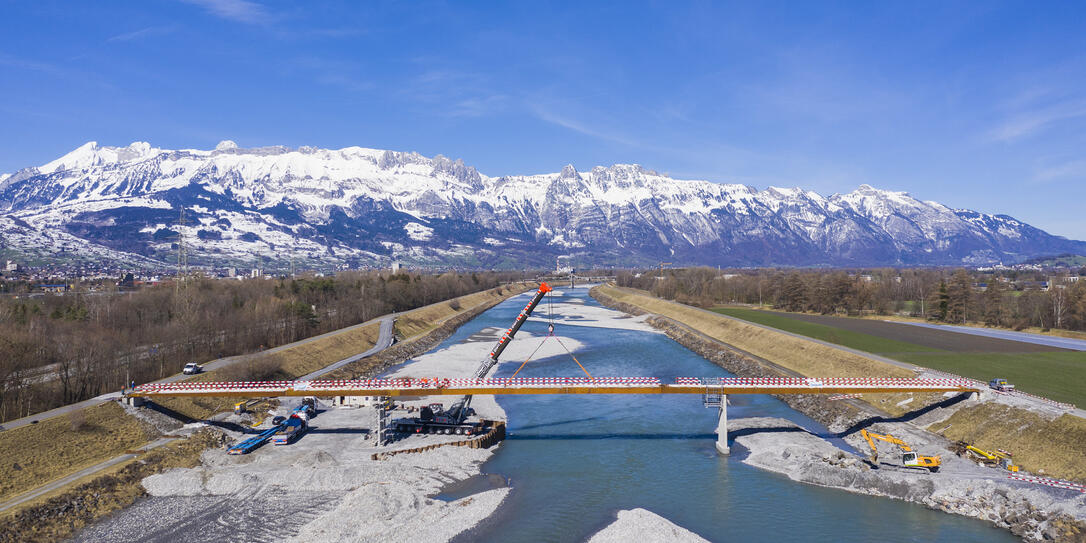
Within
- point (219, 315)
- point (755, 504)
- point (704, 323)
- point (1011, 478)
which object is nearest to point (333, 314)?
point (219, 315)

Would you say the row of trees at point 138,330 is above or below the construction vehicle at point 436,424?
above

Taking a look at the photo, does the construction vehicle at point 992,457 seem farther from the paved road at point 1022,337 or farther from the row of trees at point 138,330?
the row of trees at point 138,330

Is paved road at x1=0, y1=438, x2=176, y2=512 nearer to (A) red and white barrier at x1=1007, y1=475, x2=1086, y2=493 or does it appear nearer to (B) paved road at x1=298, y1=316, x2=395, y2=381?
(B) paved road at x1=298, y1=316, x2=395, y2=381

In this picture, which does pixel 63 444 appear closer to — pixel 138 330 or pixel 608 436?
pixel 138 330

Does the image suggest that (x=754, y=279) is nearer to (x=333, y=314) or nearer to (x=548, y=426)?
(x=333, y=314)

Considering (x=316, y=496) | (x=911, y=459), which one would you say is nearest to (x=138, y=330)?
(x=316, y=496)

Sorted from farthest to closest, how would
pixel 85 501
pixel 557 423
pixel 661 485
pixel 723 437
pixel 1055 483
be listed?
pixel 557 423 < pixel 723 437 < pixel 661 485 < pixel 1055 483 < pixel 85 501

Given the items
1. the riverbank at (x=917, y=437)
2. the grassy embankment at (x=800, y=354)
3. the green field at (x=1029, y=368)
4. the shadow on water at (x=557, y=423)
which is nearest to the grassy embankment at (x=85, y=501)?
the shadow on water at (x=557, y=423)
